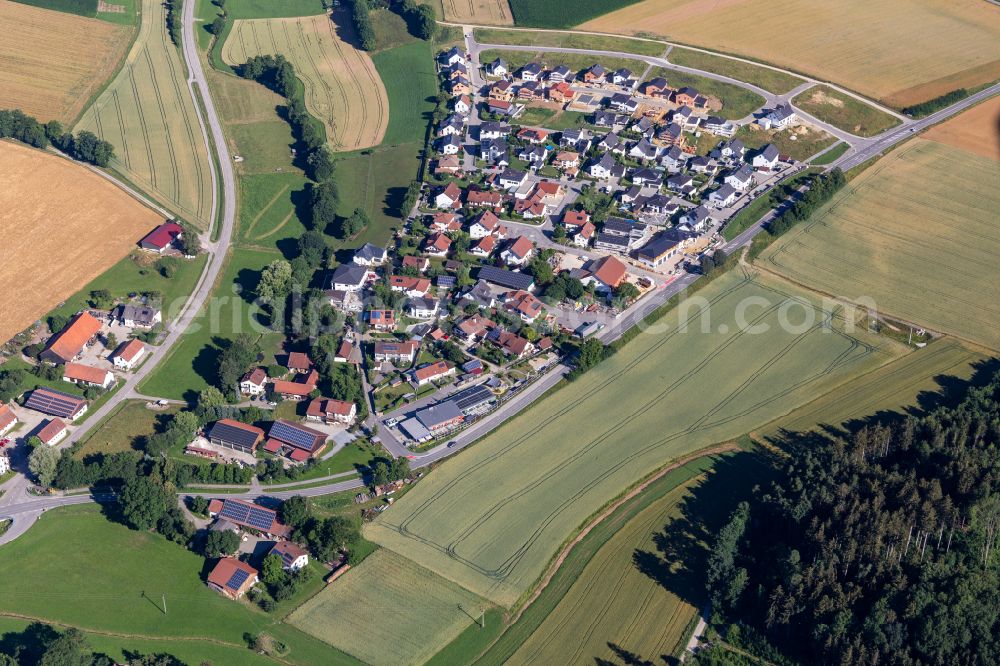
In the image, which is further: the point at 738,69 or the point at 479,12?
the point at 479,12

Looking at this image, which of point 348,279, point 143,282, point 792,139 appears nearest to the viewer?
point 348,279

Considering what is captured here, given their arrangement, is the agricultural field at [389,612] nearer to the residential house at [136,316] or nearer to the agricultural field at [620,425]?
the agricultural field at [620,425]

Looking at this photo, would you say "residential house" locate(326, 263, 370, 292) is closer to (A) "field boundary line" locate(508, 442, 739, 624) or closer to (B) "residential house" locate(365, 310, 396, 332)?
(B) "residential house" locate(365, 310, 396, 332)

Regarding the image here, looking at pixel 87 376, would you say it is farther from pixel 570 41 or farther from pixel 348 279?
pixel 570 41

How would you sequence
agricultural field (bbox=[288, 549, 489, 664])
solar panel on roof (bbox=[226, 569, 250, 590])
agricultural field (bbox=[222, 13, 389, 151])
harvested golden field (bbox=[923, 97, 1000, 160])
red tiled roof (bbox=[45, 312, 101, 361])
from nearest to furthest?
1. agricultural field (bbox=[288, 549, 489, 664])
2. solar panel on roof (bbox=[226, 569, 250, 590])
3. red tiled roof (bbox=[45, 312, 101, 361])
4. harvested golden field (bbox=[923, 97, 1000, 160])
5. agricultural field (bbox=[222, 13, 389, 151])

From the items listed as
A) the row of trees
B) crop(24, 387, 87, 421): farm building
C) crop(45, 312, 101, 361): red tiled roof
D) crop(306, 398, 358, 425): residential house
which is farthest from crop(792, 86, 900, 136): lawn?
crop(24, 387, 87, 421): farm building

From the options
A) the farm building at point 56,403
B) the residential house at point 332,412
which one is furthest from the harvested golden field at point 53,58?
the residential house at point 332,412

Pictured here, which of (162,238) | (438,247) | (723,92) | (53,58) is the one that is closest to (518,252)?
(438,247)
